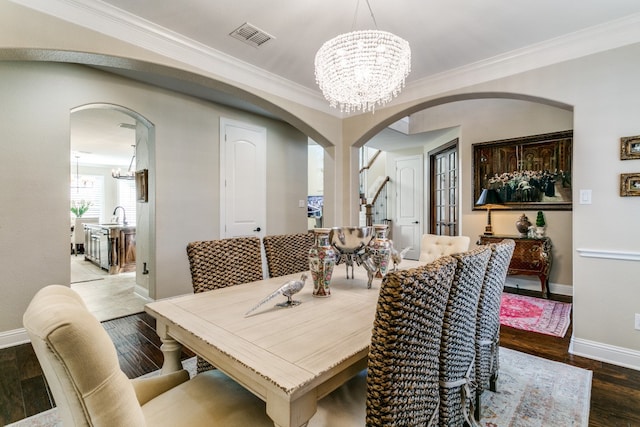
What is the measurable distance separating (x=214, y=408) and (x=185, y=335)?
0.96 feet

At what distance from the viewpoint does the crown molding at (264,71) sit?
2.11 metres

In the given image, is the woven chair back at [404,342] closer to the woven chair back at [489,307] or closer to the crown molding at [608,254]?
the woven chair back at [489,307]

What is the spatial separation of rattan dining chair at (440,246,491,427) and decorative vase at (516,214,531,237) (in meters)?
3.52

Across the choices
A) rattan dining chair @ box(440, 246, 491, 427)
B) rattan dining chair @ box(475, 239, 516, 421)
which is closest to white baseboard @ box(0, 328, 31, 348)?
rattan dining chair @ box(440, 246, 491, 427)

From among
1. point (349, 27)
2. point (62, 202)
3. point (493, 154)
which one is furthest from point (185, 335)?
point (493, 154)

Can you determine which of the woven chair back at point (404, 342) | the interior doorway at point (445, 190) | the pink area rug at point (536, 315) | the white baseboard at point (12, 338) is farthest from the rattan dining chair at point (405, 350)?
the interior doorway at point (445, 190)

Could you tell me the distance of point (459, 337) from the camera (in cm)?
125

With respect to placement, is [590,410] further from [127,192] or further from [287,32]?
[127,192]

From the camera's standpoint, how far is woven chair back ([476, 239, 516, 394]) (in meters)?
1.55

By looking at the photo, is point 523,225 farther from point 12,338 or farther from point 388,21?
point 12,338

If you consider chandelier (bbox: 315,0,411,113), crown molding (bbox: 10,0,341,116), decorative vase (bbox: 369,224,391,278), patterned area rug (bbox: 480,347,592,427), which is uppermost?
crown molding (bbox: 10,0,341,116)

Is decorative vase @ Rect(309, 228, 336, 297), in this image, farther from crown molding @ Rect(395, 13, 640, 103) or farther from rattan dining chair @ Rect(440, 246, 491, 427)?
crown molding @ Rect(395, 13, 640, 103)

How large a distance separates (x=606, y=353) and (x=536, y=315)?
3.20 ft

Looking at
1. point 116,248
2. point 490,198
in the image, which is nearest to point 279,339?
point 490,198
